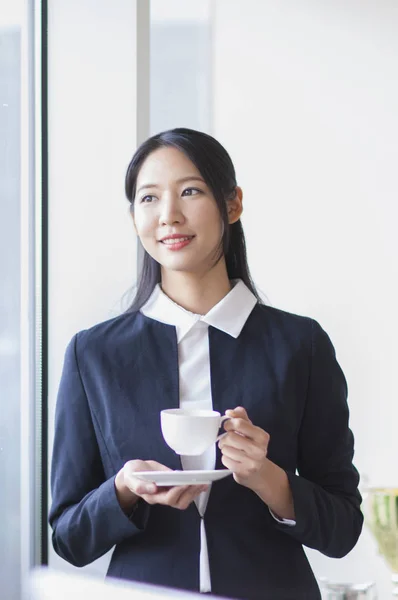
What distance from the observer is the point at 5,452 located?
6.38 feet

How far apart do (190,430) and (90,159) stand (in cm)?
107

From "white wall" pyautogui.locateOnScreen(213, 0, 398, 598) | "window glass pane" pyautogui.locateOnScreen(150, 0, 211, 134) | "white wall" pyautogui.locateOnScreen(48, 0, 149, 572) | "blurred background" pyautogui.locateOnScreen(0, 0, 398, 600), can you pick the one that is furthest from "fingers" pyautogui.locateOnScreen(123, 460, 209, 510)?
"window glass pane" pyautogui.locateOnScreen(150, 0, 211, 134)

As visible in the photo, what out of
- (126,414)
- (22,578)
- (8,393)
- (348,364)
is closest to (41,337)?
(8,393)

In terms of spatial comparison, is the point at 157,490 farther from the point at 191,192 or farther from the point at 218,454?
the point at 191,192

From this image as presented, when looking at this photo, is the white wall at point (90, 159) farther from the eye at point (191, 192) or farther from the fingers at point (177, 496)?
the fingers at point (177, 496)

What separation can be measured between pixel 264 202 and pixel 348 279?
13.3 inches

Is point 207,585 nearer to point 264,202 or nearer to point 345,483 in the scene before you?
point 345,483

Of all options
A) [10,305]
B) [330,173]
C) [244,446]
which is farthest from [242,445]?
[330,173]

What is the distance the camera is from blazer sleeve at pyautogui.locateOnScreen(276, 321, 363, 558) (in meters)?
1.37

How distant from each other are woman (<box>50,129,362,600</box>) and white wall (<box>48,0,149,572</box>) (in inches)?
23.8

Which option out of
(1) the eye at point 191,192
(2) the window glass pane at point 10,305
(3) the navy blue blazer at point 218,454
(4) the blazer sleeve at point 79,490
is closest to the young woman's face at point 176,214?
(1) the eye at point 191,192

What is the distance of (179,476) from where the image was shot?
1.15m

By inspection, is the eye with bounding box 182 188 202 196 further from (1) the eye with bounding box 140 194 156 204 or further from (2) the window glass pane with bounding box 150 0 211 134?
(2) the window glass pane with bounding box 150 0 211 134

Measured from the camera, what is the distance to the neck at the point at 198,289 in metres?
1.45
